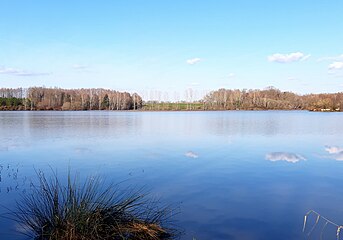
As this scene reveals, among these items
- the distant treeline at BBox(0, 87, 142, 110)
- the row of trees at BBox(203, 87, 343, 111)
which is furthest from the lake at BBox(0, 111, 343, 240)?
the row of trees at BBox(203, 87, 343, 111)

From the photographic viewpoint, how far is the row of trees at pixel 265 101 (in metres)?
81.5

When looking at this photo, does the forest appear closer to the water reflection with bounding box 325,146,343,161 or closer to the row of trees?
the row of trees

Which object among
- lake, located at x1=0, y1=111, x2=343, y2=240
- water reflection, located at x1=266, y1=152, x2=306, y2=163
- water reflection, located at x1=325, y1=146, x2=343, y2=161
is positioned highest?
water reflection, located at x1=325, y1=146, x2=343, y2=161

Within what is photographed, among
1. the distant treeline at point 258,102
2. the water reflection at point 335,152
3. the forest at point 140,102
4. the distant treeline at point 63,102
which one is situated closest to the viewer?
the water reflection at point 335,152

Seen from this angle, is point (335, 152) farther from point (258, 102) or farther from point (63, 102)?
point (258, 102)

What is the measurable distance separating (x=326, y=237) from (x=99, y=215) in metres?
3.40

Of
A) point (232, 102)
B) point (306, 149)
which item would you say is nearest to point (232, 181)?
point (306, 149)

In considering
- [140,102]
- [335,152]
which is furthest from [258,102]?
[335,152]

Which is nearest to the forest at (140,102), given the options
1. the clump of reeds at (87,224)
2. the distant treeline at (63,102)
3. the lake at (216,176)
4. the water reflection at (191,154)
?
the distant treeline at (63,102)

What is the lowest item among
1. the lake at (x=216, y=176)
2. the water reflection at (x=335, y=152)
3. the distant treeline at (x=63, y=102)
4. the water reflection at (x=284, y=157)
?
the lake at (x=216, y=176)

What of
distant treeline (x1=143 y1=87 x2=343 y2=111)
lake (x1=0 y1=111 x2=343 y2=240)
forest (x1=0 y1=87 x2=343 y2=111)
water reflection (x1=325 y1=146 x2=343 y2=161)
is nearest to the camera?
lake (x1=0 y1=111 x2=343 y2=240)

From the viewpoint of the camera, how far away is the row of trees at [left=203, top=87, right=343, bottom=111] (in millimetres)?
81469

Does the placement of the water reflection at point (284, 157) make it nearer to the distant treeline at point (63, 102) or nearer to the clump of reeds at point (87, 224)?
the clump of reeds at point (87, 224)

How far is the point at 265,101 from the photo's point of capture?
302ft
